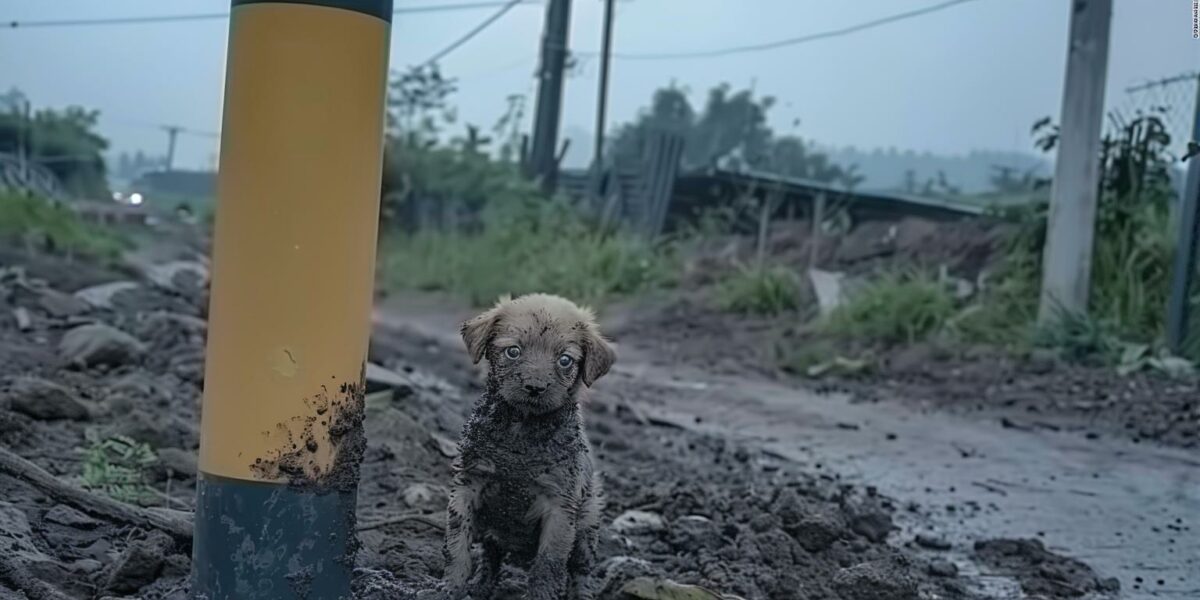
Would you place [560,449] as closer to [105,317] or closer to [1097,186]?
[105,317]

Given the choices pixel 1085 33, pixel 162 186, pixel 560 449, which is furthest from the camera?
pixel 162 186

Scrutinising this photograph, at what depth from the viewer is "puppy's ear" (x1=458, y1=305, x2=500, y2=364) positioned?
2703 millimetres

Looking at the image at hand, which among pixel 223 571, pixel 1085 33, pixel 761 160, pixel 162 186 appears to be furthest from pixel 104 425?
pixel 761 160

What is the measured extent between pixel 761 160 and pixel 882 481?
42.5ft

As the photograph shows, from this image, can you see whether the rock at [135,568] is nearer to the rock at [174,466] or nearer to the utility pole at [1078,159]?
the rock at [174,466]

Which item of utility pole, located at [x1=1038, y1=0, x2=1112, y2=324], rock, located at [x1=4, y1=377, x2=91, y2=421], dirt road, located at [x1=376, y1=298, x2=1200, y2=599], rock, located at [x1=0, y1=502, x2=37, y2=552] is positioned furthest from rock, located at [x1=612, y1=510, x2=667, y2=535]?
utility pole, located at [x1=1038, y1=0, x2=1112, y2=324]

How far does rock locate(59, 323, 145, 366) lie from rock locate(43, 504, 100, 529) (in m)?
3.72

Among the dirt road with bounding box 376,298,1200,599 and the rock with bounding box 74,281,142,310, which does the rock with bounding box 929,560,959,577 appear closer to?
the dirt road with bounding box 376,298,1200,599

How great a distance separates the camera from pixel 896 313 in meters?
12.5

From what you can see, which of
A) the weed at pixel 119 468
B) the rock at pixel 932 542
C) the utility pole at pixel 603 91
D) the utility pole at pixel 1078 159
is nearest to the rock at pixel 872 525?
the rock at pixel 932 542

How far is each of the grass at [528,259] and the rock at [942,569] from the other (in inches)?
483

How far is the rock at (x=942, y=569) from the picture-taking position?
4445 mm

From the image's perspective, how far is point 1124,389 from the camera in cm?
923

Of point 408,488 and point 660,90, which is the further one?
point 660,90
